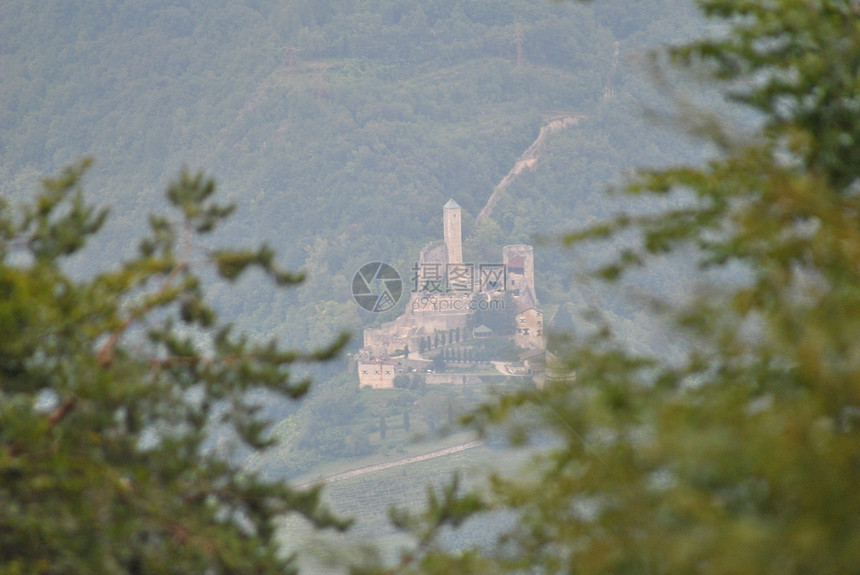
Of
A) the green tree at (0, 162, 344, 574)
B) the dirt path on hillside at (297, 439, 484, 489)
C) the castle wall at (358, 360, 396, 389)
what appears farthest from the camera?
the castle wall at (358, 360, 396, 389)

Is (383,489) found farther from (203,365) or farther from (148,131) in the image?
(148,131)

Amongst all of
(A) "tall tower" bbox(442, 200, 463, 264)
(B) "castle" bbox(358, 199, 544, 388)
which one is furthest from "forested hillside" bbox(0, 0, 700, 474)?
(B) "castle" bbox(358, 199, 544, 388)

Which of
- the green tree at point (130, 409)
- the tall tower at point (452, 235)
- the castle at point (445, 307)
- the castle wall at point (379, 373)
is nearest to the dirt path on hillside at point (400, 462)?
the castle at point (445, 307)

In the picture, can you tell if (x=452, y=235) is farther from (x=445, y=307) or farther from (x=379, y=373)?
(x=379, y=373)

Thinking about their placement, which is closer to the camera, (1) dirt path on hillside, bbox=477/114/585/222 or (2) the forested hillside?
(2) the forested hillside

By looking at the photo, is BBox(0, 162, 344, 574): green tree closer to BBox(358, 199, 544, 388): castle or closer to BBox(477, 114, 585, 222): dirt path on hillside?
BBox(358, 199, 544, 388): castle

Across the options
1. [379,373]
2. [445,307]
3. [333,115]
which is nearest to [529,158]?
[333,115]

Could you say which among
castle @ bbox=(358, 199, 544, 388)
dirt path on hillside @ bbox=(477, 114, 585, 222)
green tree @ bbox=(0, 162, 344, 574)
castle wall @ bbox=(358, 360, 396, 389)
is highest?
green tree @ bbox=(0, 162, 344, 574)
